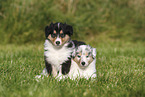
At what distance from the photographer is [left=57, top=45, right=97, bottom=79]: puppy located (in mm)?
3695

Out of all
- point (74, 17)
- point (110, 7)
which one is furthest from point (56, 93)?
point (110, 7)

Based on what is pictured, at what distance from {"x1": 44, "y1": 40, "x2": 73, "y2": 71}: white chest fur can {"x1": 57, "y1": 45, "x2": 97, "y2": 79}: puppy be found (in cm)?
16

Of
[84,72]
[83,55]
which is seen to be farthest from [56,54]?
[84,72]

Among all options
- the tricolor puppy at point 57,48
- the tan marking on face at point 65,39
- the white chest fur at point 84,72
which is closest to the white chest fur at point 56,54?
the tricolor puppy at point 57,48

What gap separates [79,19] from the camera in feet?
29.5

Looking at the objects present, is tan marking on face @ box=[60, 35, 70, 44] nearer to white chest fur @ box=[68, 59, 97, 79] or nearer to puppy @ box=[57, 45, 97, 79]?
puppy @ box=[57, 45, 97, 79]

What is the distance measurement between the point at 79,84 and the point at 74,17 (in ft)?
19.0

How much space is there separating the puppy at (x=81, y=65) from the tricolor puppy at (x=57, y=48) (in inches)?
4.4

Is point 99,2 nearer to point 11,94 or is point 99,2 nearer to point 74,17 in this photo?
point 74,17

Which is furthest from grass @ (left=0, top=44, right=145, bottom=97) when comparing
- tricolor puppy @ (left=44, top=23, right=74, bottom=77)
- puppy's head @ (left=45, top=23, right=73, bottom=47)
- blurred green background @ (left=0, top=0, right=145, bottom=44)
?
blurred green background @ (left=0, top=0, right=145, bottom=44)

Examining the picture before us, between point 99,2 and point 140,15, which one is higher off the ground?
point 99,2

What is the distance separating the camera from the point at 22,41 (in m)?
8.14

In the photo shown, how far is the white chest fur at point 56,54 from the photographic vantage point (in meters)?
3.81

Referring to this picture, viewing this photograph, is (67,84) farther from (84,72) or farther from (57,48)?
(57,48)
